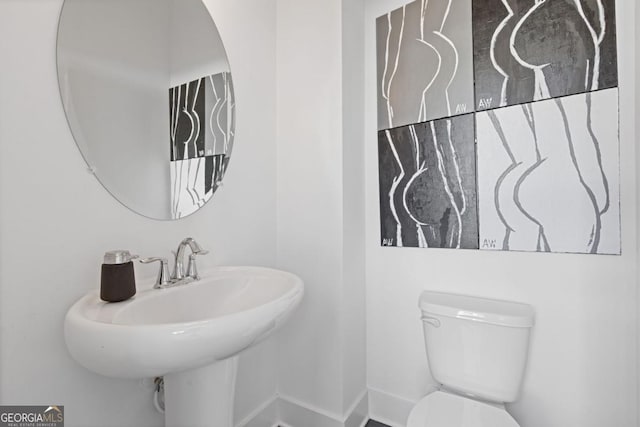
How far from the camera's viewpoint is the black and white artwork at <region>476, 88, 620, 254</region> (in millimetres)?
1037

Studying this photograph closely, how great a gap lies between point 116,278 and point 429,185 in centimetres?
124

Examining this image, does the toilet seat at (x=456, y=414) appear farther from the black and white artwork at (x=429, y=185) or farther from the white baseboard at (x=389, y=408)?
the black and white artwork at (x=429, y=185)

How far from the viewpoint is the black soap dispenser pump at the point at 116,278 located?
0.73m

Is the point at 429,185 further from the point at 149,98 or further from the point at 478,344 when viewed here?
the point at 149,98

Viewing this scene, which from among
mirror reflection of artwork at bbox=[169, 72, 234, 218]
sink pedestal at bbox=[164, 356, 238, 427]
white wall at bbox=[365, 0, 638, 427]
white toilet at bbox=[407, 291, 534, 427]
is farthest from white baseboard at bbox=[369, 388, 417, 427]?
mirror reflection of artwork at bbox=[169, 72, 234, 218]

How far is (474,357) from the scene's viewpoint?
111 cm

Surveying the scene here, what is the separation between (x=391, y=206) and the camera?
1450 millimetres

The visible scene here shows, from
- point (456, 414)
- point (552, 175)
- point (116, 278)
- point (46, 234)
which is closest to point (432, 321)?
point (456, 414)

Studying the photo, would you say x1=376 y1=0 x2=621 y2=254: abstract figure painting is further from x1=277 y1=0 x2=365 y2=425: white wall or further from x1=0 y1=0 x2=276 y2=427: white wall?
x1=0 y1=0 x2=276 y2=427: white wall

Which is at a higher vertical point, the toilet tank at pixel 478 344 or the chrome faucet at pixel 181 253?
the chrome faucet at pixel 181 253

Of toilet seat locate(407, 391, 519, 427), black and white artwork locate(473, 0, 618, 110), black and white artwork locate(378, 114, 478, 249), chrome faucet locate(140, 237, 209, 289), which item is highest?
black and white artwork locate(473, 0, 618, 110)

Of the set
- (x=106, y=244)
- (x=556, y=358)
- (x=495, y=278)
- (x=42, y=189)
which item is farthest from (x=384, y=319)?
(x=42, y=189)

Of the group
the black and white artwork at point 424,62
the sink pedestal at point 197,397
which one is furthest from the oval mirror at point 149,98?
the black and white artwork at point 424,62

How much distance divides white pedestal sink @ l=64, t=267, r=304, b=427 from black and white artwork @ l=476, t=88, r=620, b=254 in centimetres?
92
